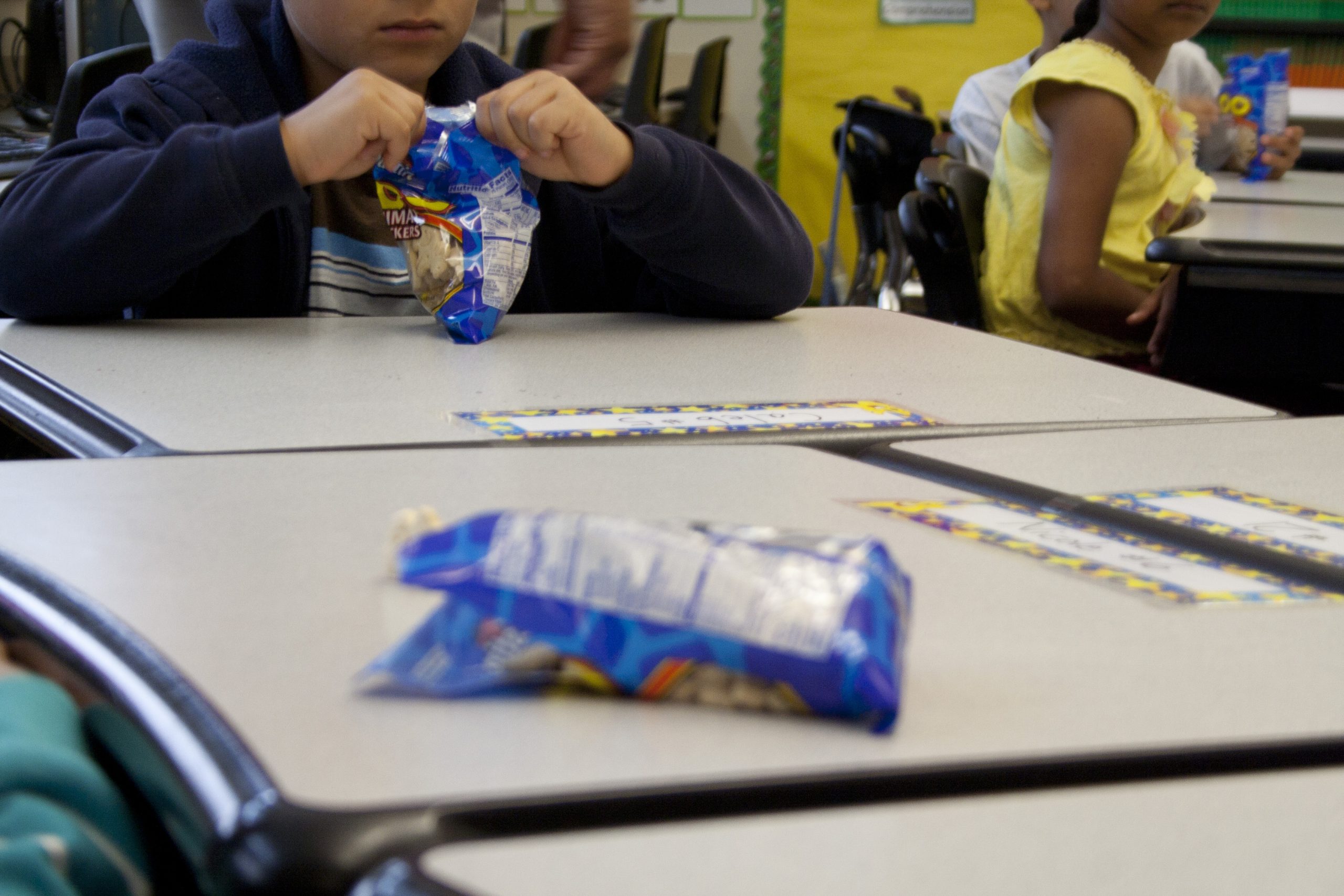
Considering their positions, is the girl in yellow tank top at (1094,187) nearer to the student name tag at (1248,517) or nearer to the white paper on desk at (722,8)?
the student name tag at (1248,517)

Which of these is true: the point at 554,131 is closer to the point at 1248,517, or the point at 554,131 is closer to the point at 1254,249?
the point at 1248,517

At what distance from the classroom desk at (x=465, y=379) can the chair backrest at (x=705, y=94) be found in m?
3.38

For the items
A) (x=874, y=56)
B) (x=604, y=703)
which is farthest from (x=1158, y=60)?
(x=874, y=56)

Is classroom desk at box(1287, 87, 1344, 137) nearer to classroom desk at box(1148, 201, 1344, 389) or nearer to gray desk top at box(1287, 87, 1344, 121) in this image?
gray desk top at box(1287, 87, 1344, 121)

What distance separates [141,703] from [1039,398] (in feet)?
2.25

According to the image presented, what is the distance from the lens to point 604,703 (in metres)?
0.39

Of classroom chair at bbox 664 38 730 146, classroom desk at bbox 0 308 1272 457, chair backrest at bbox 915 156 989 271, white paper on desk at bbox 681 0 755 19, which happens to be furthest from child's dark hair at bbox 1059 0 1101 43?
white paper on desk at bbox 681 0 755 19

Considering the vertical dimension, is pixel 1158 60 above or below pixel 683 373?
above

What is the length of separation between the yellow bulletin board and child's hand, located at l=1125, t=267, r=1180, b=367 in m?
3.36

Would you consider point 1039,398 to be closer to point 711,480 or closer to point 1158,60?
point 711,480

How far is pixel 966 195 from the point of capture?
2.02 m

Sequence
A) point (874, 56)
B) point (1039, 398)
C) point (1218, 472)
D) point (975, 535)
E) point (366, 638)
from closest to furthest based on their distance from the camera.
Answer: point (366, 638) < point (975, 535) < point (1218, 472) < point (1039, 398) < point (874, 56)

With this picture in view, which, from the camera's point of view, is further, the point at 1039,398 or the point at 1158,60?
the point at 1158,60

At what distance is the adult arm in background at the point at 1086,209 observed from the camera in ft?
5.76
